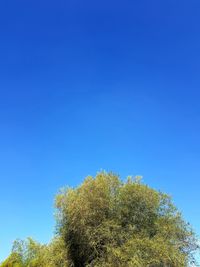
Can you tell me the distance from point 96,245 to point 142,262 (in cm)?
545

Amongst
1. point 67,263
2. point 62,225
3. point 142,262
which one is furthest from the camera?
point 62,225

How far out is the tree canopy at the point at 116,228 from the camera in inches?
1163

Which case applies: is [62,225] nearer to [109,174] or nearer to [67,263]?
[67,263]

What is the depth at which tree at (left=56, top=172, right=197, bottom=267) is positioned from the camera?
1161 inches

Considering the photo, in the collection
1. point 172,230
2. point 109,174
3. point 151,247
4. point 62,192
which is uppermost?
point 109,174

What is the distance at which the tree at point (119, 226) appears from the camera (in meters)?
29.5

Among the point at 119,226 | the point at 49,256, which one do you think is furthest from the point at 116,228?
the point at 49,256

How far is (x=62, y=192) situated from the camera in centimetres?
3697

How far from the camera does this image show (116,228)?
31672mm

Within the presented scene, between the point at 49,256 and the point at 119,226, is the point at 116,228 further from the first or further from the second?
the point at 49,256

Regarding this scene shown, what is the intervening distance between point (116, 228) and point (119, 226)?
434 millimetres

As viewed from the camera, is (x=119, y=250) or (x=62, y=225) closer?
(x=119, y=250)

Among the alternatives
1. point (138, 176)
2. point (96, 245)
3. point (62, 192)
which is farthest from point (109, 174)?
point (96, 245)

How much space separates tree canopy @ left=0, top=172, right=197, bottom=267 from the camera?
1163 inches
